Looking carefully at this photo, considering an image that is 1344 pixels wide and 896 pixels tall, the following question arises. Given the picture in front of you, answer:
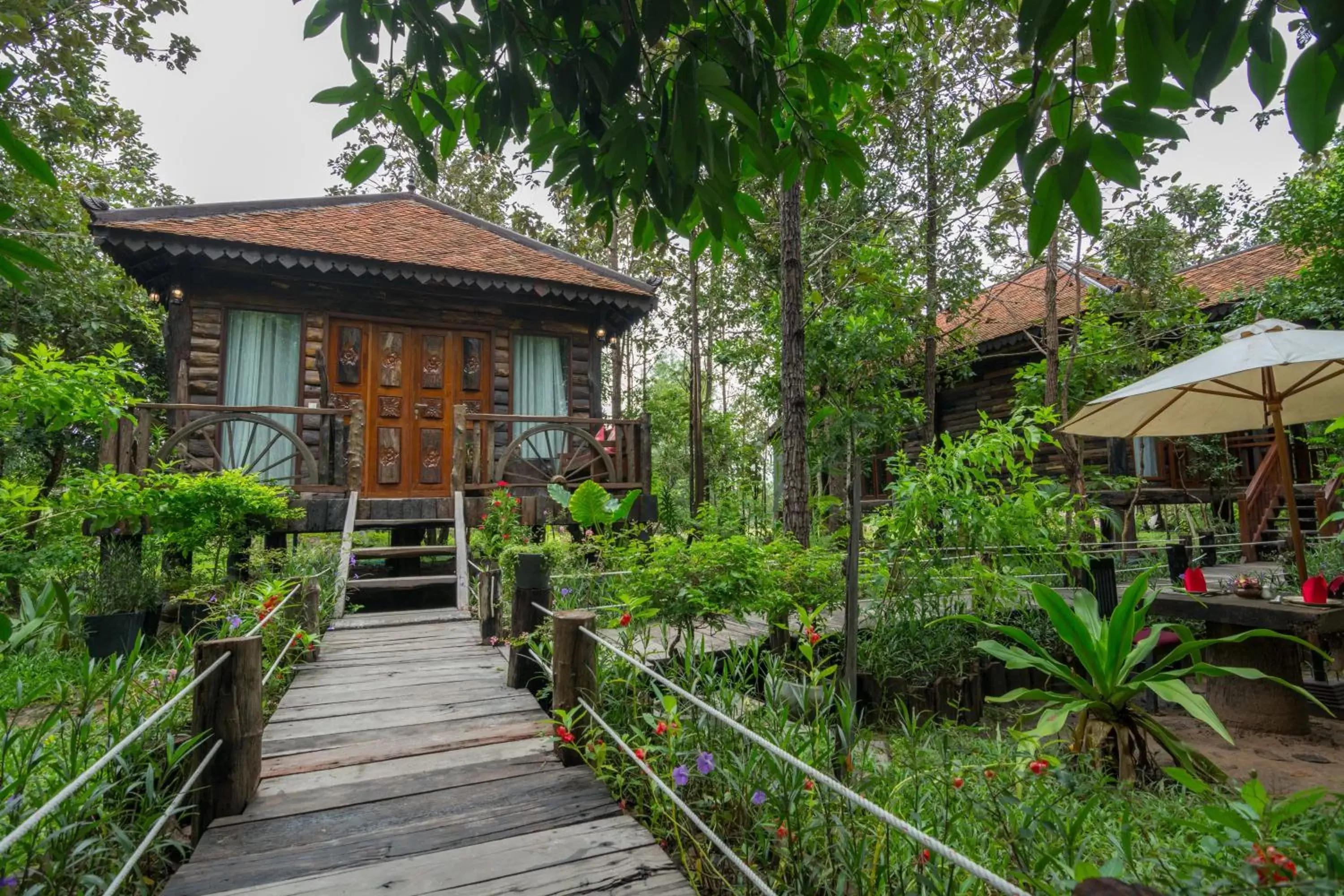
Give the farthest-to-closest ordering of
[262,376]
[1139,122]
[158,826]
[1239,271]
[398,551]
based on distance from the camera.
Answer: [1239,271]
[262,376]
[398,551]
[158,826]
[1139,122]

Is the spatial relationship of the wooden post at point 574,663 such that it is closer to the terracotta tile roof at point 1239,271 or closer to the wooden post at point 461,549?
the wooden post at point 461,549

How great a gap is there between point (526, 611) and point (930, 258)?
976cm

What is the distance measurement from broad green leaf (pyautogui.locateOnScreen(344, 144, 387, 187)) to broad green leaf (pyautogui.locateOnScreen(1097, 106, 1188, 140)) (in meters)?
1.69

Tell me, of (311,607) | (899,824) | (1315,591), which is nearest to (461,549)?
(311,607)

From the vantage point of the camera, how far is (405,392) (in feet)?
30.4

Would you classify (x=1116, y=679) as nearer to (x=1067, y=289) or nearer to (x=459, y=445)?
(x=459, y=445)

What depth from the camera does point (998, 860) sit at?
2043 millimetres

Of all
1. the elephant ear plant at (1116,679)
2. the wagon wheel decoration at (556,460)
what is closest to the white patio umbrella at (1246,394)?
the elephant ear plant at (1116,679)

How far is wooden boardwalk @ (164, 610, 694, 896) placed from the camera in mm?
2199

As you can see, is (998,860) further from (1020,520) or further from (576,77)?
(1020,520)

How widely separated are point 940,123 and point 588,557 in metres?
8.33

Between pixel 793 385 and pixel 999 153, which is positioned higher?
pixel 793 385

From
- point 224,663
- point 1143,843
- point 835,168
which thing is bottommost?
point 1143,843

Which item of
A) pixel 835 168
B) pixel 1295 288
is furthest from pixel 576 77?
pixel 1295 288
